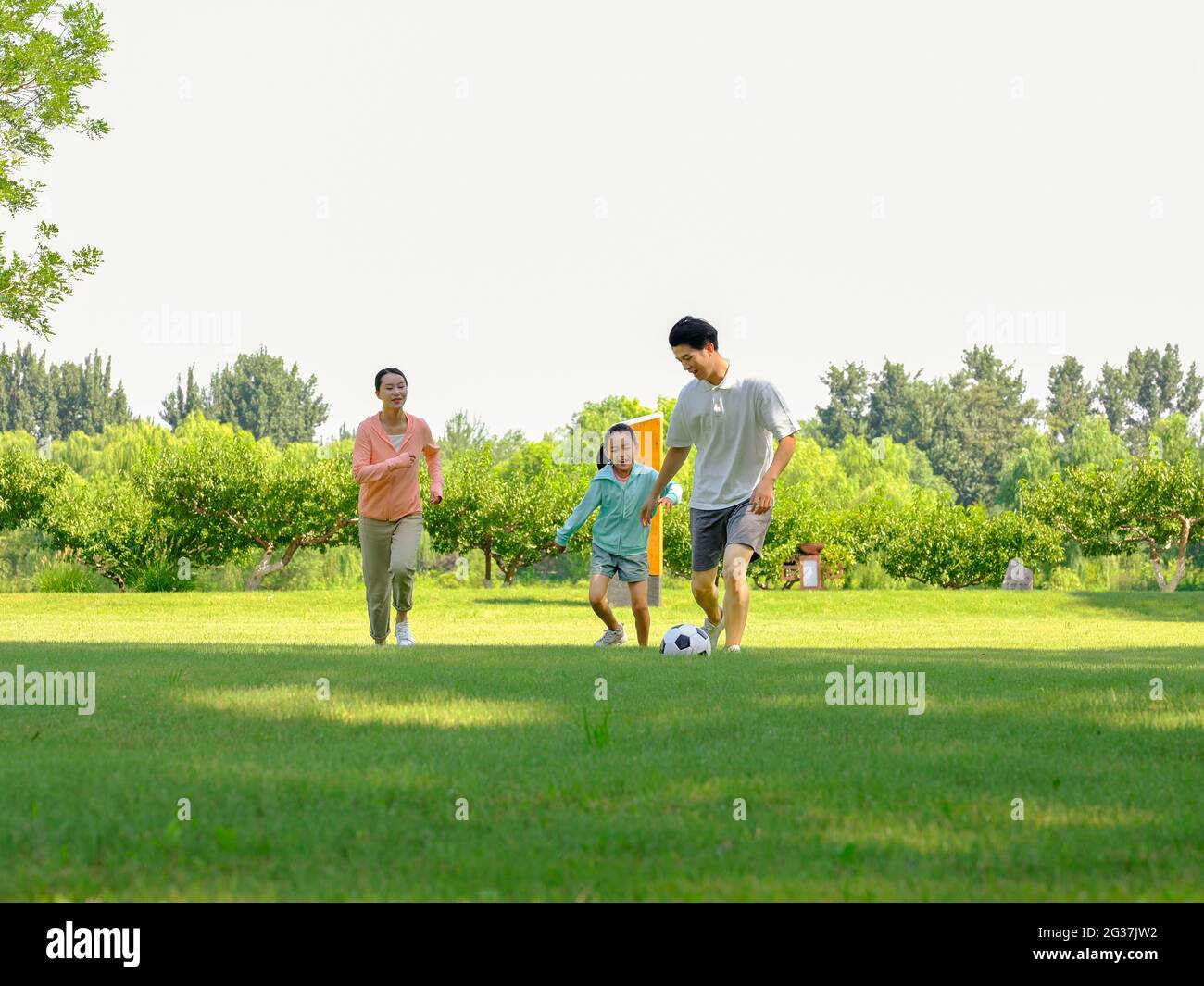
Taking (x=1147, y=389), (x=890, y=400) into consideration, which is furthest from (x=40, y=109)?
(x=1147, y=389)

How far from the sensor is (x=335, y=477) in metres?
38.5

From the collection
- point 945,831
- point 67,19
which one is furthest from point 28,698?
point 67,19

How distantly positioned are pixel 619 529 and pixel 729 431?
106 inches

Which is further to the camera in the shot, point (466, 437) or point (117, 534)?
point (466, 437)

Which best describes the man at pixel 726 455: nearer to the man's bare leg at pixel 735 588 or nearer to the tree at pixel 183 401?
the man's bare leg at pixel 735 588

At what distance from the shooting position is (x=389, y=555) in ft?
41.5

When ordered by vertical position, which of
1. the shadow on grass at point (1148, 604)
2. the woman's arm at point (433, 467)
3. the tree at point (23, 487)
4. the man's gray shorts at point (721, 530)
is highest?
the tree at point (23, 487)

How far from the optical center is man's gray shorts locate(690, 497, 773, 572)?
10391mm

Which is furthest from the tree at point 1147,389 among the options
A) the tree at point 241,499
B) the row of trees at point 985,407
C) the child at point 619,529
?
the child at point 619,529

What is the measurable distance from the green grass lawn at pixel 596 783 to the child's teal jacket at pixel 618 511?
355cm

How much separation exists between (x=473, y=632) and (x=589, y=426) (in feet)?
223

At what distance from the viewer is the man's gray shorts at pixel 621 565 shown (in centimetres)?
1298

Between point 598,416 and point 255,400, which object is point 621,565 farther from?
point 255,400

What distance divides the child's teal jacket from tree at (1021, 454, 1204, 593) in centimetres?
3260
